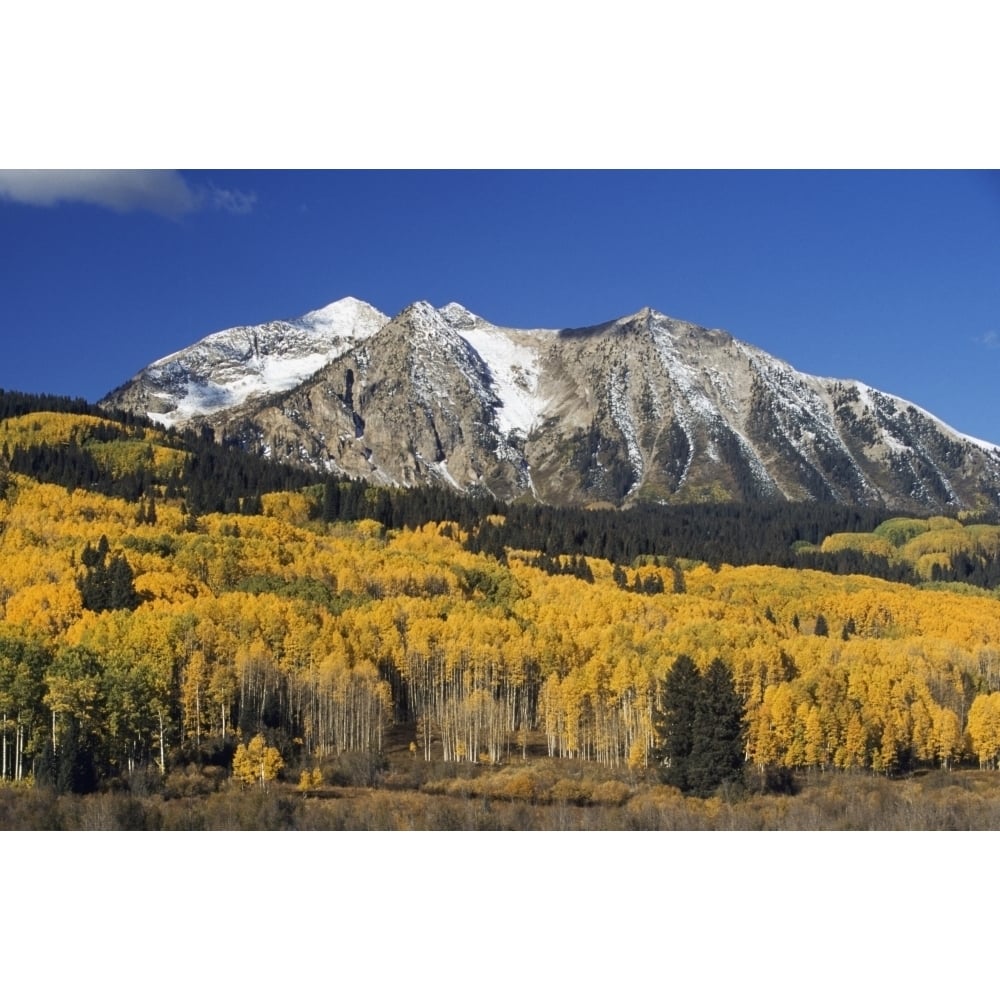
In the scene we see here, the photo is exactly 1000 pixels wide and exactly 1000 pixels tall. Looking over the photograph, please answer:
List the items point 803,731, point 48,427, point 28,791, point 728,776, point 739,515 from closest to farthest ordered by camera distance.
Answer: point 28,791, point 728,776, point 803,731, point 48,427, point 739,515

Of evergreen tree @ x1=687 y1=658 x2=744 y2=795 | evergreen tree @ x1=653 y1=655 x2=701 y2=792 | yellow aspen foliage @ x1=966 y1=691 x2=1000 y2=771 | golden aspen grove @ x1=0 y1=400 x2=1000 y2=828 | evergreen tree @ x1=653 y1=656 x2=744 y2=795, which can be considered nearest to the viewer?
golden aspen grove @ x1=0 y1=400 x2=1000 y2=828

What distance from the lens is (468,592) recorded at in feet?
208

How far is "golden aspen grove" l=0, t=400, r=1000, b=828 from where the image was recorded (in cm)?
3447

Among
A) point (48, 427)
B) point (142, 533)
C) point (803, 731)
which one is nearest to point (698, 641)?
point (803, 731)

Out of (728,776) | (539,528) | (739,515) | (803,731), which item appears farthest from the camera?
(739,515)

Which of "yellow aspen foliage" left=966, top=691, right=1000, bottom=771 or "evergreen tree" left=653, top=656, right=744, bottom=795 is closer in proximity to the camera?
"evergreen tree" left=653, top=656, right=744, bottom=795

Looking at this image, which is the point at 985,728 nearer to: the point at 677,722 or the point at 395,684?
the point at 677,722

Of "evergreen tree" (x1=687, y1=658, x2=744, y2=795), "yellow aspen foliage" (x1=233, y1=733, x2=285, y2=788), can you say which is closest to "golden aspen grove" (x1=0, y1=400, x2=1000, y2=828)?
"yellow aspen foliage" (x1=233, y1=733, x2=285, y2=788)

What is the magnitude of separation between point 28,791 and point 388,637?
16.7m

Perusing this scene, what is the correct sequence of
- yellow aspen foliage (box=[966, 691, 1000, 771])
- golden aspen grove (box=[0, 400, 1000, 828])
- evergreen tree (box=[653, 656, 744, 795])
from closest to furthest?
golden aspen grove (box=[0, 400, 1000, 828]) → evergreen tree (box=[653, 656, 744, 795]) → yellow aspen foliage (box=[966, 691, 1000, 771])

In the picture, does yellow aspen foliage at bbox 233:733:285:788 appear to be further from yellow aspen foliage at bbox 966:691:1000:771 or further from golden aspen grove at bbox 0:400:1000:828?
yellow aspen foliage at bbox 966:691:1000:771

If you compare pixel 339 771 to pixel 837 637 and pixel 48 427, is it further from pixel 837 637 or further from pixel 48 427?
pixel 48 427

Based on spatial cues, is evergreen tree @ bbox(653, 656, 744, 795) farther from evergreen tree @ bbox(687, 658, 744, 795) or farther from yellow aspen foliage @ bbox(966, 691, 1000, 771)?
yellow aspen foliage @ bbox(966, 691, 1000, 771)

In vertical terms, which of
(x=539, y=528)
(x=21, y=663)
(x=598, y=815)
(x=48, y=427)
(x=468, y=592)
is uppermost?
(x=48, y=427)
